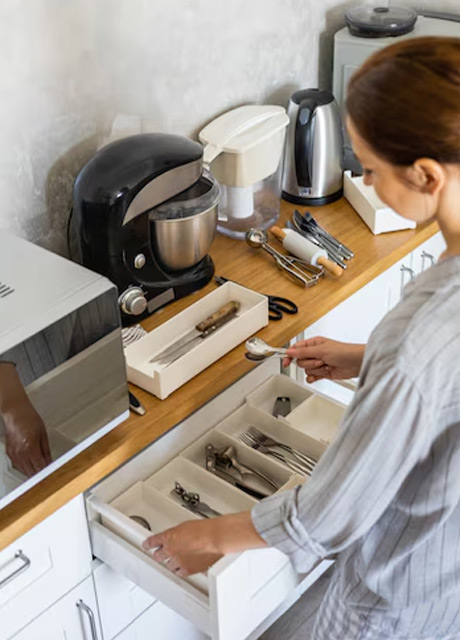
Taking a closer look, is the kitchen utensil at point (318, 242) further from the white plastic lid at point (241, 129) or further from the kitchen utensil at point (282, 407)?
the kitchen utensil at point (282, 407)

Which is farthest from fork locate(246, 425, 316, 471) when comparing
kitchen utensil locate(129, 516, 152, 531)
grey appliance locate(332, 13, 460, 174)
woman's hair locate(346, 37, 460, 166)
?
grey appliance locate(332, 13, 460, 174)

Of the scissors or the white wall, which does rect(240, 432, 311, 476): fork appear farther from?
the white wall

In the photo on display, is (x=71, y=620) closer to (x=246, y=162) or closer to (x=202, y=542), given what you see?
(x=202, y=542)

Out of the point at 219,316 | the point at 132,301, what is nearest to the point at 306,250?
the point at 219,316

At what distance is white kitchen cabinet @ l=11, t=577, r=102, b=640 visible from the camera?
1.36 m

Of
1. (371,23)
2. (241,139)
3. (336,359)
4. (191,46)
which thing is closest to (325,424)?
(336,359)

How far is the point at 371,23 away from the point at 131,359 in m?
1.03

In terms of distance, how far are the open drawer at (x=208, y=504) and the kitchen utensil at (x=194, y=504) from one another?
15 millimetres

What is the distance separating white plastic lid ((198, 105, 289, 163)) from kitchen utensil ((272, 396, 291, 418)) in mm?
501

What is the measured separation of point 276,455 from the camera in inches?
56.8

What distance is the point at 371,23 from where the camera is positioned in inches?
78.5

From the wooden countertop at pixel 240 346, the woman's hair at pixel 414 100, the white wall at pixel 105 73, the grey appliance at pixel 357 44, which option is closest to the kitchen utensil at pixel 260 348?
the wooden countertop at pixel 240 346

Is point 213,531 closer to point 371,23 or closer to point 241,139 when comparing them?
point 241,139

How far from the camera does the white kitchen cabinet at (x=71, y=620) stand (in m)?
1.36
